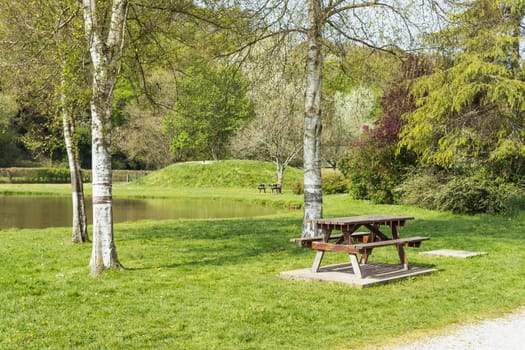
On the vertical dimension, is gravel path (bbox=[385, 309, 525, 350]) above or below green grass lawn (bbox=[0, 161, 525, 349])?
below

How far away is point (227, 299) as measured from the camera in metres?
8.23

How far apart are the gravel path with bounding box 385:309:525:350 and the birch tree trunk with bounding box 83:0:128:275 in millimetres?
5756

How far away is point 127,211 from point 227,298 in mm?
20545

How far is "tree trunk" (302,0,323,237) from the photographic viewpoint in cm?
1349

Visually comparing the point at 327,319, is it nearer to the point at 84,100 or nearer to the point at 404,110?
the point at 84,100

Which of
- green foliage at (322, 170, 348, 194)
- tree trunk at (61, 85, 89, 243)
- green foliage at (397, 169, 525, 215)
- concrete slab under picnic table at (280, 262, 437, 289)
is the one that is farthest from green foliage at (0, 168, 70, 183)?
concrete slab under picnic table at (280, 262, 437, 289)

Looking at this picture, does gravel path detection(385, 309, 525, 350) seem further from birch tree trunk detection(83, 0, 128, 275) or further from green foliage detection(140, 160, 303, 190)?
green foliage detection(140, 160, 303, 190)

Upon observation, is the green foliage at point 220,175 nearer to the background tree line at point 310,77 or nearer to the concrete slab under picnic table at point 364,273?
the background tree line at point 310,77

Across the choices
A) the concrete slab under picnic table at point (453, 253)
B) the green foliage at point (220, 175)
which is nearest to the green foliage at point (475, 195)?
the concrete slab under picnic table at point (453, 253)

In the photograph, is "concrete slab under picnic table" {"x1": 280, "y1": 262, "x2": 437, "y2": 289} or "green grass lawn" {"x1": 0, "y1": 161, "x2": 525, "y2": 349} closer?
"green grass lawn" {"x1": 0, "y1": 161, "x2": 525, "y2": 349}

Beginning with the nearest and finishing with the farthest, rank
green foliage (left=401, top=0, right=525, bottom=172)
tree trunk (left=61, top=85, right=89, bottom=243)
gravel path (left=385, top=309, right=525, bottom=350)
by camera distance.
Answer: gravel path (left=385, top=309, right=525, bottom=350) < tree trunk (left=61, top=85, right=89, bottom=243) < green foliage (left=401, top=0, right=525, bottom=172)

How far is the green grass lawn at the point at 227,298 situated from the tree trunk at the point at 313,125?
1.09 meters

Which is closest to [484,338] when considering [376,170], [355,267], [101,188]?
[355,267]

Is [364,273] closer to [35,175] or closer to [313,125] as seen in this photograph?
[313,125]
